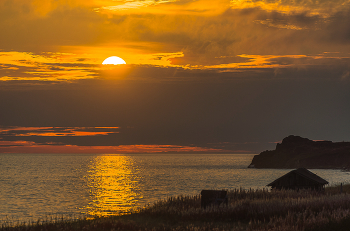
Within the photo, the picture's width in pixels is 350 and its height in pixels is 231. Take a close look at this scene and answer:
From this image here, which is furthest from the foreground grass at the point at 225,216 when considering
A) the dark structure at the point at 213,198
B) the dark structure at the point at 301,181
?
the dark structure at the point at 301,181

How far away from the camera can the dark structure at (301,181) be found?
44.6 m

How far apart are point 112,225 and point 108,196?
137ft

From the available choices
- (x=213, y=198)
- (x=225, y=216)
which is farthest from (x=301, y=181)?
(x=225, y=216)

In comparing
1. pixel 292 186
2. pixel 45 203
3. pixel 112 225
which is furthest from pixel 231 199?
pixel 45 203

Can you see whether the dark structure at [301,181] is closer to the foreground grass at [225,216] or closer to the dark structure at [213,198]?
the foreground grass at [225,216]

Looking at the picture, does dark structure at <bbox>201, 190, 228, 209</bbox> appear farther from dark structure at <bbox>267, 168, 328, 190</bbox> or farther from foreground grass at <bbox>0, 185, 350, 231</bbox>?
dark structure at <bbox>267, 168, 328, 190</bbox>

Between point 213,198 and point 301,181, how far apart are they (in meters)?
15.5

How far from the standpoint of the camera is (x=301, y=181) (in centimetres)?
4512

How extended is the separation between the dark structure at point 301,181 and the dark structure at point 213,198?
13.7 meters

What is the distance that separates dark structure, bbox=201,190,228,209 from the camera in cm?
3375

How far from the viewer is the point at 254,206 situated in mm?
30562

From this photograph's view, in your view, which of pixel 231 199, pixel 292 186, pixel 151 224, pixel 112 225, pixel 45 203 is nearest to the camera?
pixel 112 225

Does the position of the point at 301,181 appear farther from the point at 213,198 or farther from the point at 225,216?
the point at 225,216

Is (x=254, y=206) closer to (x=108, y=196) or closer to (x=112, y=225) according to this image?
(x=112, y=225)
